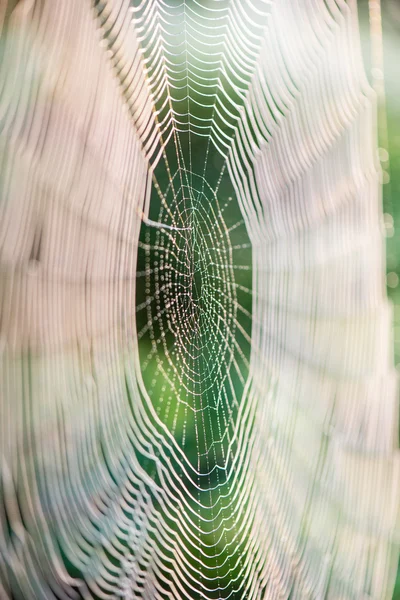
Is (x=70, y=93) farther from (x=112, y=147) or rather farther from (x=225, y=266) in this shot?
(x=225, y=266)

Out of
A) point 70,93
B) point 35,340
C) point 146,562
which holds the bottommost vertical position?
point 146,562

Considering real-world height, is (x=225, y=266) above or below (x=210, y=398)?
above

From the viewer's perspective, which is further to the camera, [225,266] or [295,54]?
[225,266]

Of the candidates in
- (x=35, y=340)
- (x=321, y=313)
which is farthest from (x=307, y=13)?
(x=35, y=340)

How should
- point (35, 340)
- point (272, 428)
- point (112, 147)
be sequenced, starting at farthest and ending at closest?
1. point (272, 428)
2. point (112, 147)
3. point (35, 340)

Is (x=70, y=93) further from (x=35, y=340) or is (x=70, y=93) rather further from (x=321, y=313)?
(x=321, y=313)

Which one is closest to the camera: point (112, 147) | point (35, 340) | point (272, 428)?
point (35, 340)
